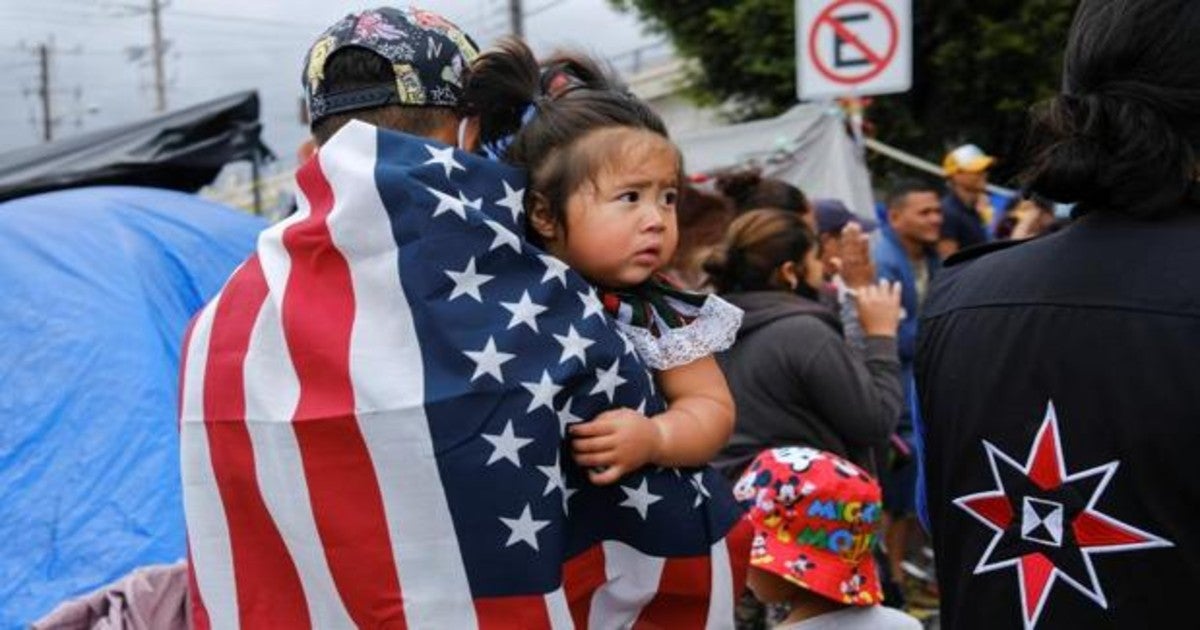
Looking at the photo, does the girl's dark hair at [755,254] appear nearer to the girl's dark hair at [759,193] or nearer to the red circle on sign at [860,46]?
the girl's dark hair at [759,193]

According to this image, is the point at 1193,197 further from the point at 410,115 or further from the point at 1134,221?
the point at 410,115

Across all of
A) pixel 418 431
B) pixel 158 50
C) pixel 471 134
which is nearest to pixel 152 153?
pixel 471 134

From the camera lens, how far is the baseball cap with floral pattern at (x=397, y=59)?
6.56 feet

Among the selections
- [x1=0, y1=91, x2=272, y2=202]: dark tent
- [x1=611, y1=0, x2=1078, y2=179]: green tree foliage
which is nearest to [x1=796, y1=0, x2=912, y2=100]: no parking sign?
[x1=0, y1=91, x2=272, y2=202]: dark tent

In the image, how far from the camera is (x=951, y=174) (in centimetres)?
837

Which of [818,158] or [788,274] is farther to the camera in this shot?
[818,158]

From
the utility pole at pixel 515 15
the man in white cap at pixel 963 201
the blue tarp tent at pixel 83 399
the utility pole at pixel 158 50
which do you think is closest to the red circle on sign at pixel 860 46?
the man in white cap at pixel 963 201

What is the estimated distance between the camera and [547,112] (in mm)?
2006

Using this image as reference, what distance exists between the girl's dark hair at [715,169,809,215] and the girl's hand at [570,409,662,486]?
2.94 meters

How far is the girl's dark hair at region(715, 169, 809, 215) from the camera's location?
15.5 ft

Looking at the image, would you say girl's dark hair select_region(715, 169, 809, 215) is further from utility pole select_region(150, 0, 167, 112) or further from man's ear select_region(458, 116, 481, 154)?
utility pole select_region(150, 0, 167, 112)

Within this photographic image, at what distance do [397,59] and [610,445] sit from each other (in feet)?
2.12

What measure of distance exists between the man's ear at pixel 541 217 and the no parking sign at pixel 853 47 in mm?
4533

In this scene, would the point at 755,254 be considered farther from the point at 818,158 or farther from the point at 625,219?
the point at 818,158
